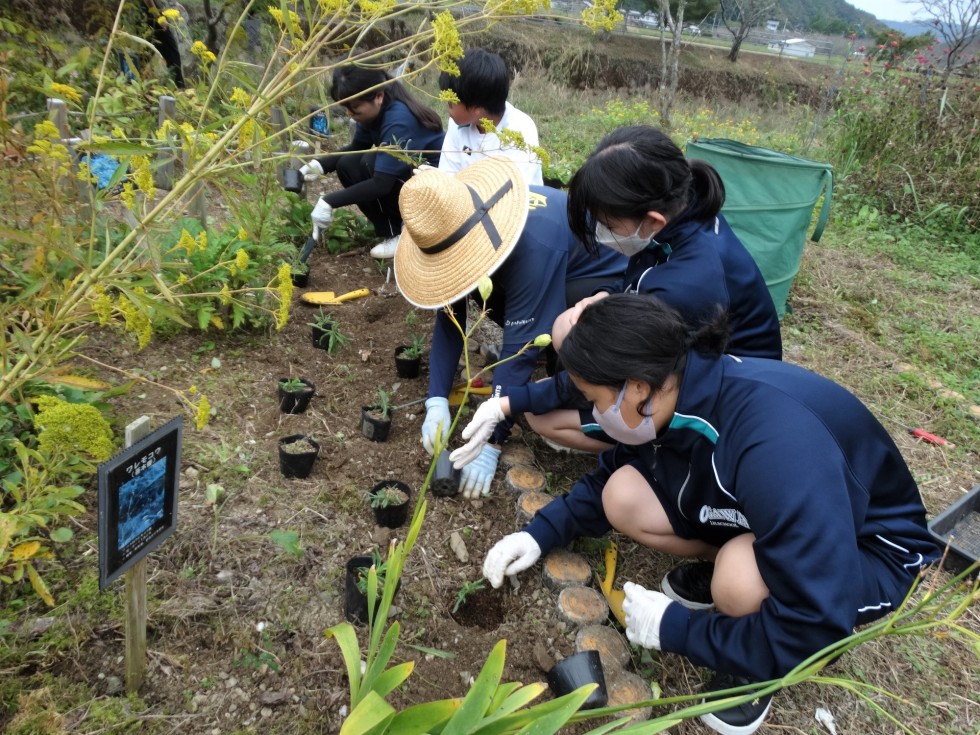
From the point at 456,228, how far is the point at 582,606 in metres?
1.28

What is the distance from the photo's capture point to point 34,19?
15.3 feet

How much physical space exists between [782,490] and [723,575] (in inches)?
14.6

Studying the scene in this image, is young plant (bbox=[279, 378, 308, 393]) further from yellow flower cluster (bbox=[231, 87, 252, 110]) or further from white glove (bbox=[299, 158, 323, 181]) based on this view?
yellow flower cluster (bbox=[231, 87, 252, 110])

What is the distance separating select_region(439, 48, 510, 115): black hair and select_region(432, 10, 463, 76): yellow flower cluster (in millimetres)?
1660

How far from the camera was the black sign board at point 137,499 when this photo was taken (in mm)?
1129

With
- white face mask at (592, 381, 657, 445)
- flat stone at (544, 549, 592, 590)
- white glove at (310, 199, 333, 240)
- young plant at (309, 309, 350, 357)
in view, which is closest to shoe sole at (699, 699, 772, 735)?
flat stone at (544, 549, 592, 590)

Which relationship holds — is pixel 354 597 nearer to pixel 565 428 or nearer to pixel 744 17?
pixel 565 428

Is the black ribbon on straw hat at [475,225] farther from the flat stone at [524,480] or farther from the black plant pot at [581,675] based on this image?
the black plant pot at [581,675]

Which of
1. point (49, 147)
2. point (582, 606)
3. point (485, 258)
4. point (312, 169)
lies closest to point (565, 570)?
point (582, 606)

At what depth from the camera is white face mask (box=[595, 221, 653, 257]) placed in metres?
2.08

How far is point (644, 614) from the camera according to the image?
171 cm

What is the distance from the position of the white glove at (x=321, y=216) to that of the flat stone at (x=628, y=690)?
2.89m

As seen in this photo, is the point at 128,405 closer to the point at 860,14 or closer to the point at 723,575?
the point at 723,575

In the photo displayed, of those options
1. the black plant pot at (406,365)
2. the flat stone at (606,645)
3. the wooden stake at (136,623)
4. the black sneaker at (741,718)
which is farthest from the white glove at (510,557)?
the black plant pot at (406,365)
